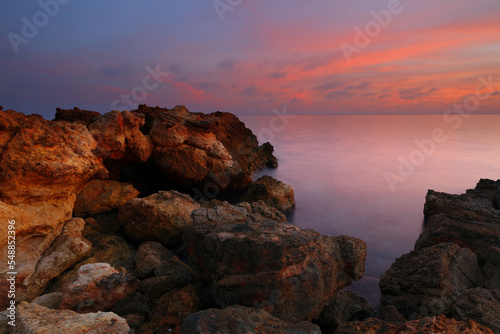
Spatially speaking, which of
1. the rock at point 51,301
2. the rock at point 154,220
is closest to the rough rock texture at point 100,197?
the rock at point 154,220

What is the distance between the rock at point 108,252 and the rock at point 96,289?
1303 millimetres

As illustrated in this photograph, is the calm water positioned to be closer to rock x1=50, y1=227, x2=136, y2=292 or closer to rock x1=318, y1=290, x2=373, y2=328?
rock x1=318, y1=290, x2=373, y2=328

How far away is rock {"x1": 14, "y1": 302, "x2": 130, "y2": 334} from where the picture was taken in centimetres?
329

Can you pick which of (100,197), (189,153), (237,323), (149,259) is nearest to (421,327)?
(237,323)

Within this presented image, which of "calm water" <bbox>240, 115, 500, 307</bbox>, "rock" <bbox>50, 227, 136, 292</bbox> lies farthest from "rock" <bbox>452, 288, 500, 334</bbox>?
"rock" <bbox>50, 227, 136, 292</bbox>

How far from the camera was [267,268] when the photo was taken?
4250 millimetres

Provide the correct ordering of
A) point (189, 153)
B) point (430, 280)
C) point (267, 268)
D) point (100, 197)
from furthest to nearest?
point (189, 153)
point (100, 197)
point (430, 280)
point (267, 268)

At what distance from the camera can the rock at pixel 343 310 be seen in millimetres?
5105

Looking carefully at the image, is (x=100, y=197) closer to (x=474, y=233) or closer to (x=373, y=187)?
(x=474, y=233)

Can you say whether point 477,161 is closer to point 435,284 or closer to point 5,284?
point 435,284

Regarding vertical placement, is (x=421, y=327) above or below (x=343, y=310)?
above

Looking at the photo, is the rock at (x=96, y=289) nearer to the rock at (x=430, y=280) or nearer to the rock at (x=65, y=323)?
the rock at (x=65, y=323)

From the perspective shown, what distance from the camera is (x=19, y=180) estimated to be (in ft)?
17.5

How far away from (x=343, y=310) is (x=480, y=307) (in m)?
2.16
